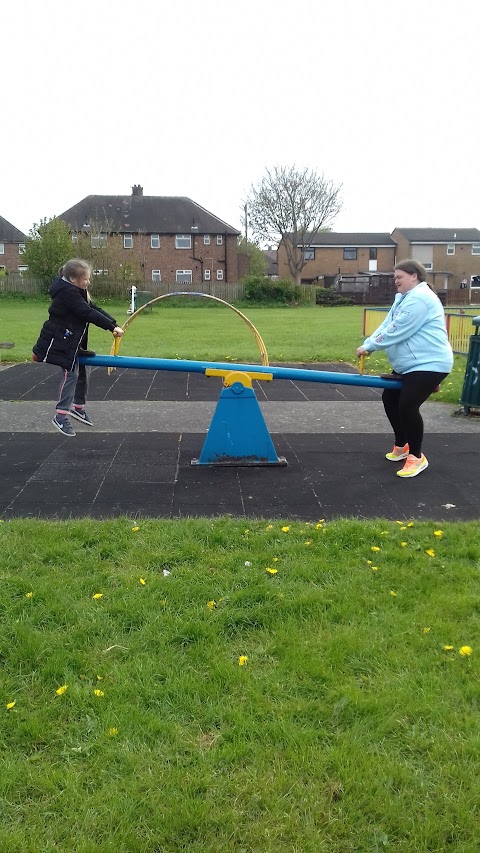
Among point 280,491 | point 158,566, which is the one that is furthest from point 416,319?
point 158,566

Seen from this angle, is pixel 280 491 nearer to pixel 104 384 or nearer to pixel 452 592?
pixel 452 592

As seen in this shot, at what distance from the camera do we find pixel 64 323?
607 cm

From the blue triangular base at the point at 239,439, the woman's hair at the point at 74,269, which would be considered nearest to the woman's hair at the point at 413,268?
the blue triangular base at the point at 239,439

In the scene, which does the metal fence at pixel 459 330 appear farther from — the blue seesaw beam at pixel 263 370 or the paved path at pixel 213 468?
the blue seesaw beam at pixel 263 370

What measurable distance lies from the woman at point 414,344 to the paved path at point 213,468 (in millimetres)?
596

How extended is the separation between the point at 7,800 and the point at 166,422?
18.6 ft

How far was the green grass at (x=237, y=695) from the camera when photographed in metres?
2.17

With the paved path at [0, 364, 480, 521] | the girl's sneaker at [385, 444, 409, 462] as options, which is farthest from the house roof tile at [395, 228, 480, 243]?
the girl's sneaker at [385, 444, 409, 462]

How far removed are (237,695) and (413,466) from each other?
3.41m

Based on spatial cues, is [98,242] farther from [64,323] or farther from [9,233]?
[64,323]

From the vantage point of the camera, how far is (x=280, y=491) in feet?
17.3

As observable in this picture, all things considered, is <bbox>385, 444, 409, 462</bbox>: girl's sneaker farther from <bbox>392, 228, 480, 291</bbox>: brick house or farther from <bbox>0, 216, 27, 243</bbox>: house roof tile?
<bbox>392, 228, 480, 291</bbox>: brick house

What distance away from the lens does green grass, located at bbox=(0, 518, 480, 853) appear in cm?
217

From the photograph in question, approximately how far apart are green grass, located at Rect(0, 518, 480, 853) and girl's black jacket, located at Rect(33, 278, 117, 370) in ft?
7.36
